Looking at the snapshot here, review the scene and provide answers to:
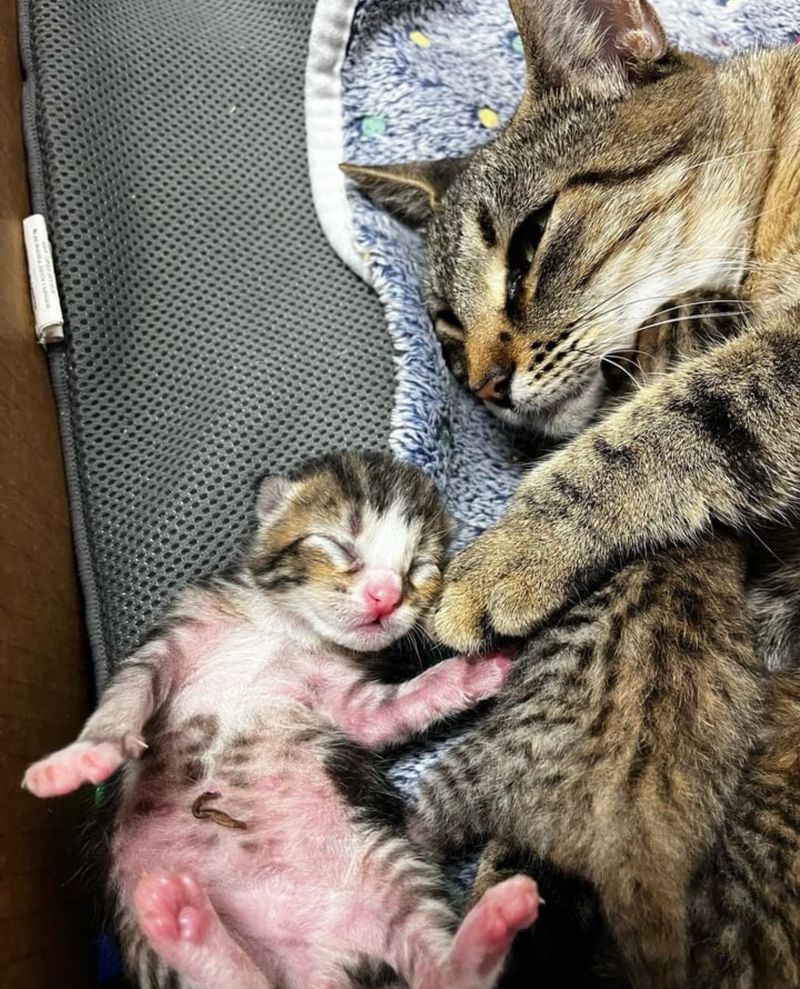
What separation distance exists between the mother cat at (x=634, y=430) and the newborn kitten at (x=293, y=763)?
0.11 meters

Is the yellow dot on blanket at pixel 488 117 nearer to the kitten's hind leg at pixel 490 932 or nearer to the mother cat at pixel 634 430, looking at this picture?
the mother cat at pixel 634 430

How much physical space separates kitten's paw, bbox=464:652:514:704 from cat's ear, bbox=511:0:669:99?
34.2 inches

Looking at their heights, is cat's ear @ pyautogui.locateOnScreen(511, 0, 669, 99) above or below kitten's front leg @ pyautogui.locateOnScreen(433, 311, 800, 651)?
above

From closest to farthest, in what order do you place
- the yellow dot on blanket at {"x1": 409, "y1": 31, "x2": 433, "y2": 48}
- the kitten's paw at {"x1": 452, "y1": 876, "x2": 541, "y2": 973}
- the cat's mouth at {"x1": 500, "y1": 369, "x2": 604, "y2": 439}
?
the kitten's paw at {"x1": 452, "y1": 876, "x2": 541, "y2": 973}, the cat's mouth at {"x1": 500, "y1": 369, "x2": 604, "y2": 439}, the yellow dot on blanket at {"x1": 409, "y1": 31, "x2": 433, "y2": 48}

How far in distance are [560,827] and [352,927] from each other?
0.28m

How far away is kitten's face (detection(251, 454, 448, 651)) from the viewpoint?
1.22 m

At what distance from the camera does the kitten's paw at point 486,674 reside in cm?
122

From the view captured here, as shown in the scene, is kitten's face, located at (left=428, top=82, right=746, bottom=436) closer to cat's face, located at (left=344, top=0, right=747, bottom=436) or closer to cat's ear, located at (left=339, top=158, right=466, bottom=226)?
cat's face, located at (left=344, top=0, right=747, bottom=436)

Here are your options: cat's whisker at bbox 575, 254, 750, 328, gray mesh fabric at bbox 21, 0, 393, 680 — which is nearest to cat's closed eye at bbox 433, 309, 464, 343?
gray mesh fabric at bbox 21, 0, 393, 680

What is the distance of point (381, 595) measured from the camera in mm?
1199

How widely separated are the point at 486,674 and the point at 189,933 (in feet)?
1.61

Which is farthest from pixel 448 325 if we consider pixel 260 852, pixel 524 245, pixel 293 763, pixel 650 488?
pixel 260 852

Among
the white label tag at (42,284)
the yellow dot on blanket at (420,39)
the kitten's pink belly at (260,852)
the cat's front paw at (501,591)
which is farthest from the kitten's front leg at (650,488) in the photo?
the yellow dot on blanket at (420,39)

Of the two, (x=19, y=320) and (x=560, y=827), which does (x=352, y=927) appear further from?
(x=19, y=320)
